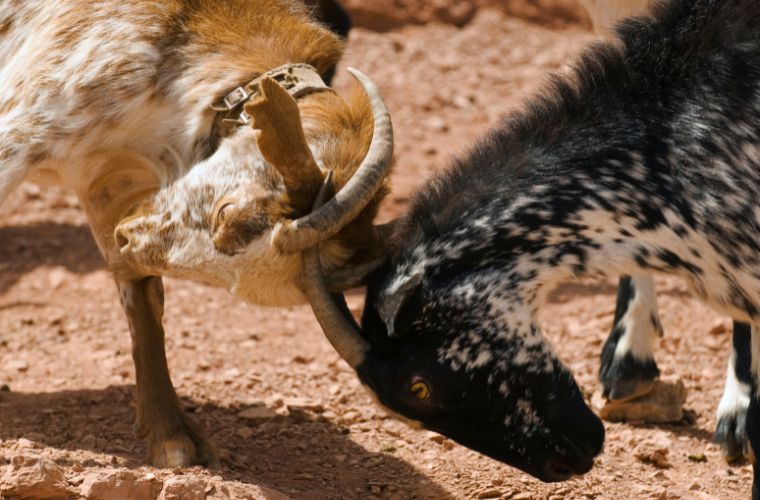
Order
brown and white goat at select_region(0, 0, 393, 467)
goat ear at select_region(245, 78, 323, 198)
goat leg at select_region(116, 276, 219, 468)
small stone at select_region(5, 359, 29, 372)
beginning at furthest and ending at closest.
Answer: small stone at select_region(5, 359, 29, 372), goat leg at select_region(116, 276, 219, 468), brown and white goat at select_region(0, 0, 393, 467), goat ear at select_region(245, 78, 323, 198)

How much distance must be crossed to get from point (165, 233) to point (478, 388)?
1.27 m

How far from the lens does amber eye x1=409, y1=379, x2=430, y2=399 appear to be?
4395 millimetres

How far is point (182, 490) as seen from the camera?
438 cm

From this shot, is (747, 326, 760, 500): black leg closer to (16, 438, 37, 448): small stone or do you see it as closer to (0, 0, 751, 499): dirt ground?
(0, 0, 751, 499): dirt ground

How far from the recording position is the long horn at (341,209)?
434cm

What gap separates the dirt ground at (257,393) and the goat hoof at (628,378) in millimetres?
171

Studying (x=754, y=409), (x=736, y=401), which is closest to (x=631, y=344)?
(x=736, y=401)

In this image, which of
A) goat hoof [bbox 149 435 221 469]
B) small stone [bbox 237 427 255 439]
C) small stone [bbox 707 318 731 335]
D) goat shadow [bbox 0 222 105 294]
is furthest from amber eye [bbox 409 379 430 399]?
goat shadow [bbox 0 222 105 294]

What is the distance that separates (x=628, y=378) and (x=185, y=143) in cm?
240

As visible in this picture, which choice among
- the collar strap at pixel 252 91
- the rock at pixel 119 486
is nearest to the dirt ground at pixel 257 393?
the rock at pixel 119 486

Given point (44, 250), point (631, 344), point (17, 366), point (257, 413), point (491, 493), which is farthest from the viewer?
point (44, 250)

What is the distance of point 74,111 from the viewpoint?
4.91 m

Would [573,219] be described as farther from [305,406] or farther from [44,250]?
[44,250]

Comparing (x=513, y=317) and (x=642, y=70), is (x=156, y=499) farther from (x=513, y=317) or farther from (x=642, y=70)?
(x=642, y=70)
